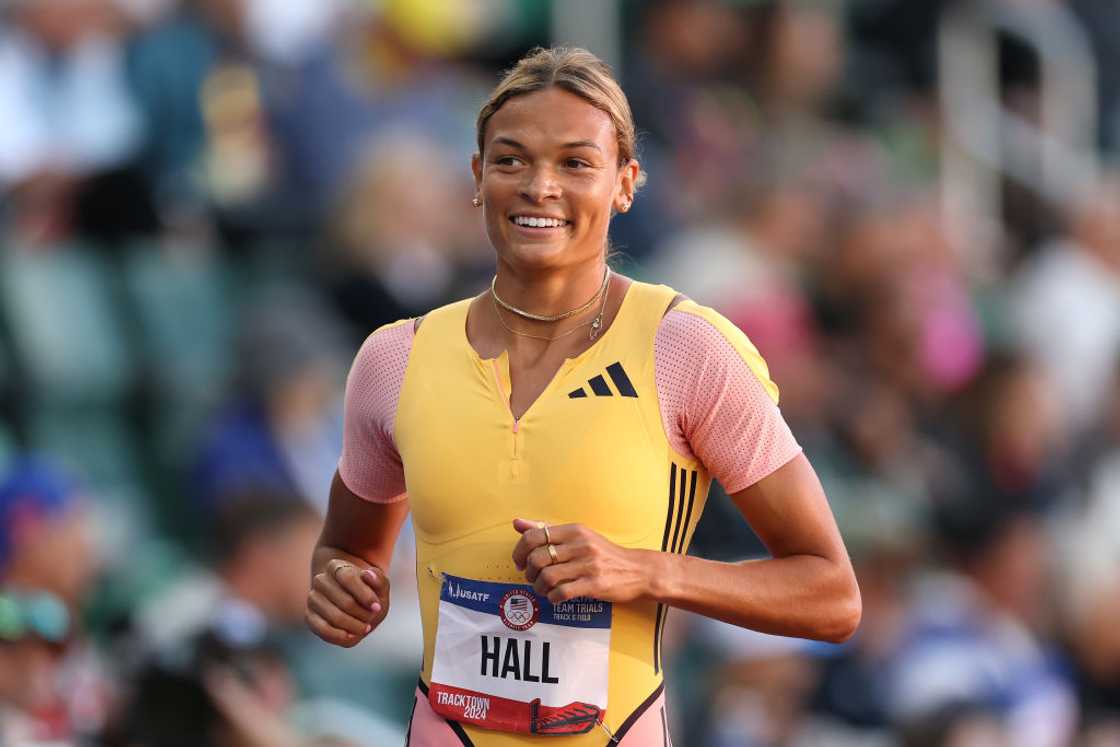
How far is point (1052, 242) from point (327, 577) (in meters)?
7.39

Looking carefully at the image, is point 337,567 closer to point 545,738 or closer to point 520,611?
point 520,611

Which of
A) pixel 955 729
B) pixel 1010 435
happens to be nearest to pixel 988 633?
pixel 955 729

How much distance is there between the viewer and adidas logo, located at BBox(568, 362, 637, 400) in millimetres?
3152

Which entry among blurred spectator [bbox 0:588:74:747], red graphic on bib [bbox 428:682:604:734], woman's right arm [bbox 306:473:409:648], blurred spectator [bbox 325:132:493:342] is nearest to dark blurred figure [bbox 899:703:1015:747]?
blurred spectator [bbox 325:132:493:342]

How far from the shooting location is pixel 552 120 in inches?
125

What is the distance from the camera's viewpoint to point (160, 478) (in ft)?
23.9

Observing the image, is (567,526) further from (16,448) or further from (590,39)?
(590,39)

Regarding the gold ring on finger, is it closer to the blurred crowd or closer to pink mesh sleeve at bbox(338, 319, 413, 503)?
pink mesh sleeve at bbox(338, 319, 413, 503)

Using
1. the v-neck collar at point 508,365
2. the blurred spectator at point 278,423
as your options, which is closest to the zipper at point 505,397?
the v-neck collar at point 508,365

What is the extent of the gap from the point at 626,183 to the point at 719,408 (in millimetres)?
480

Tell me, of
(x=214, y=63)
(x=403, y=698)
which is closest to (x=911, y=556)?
(x=403, y=698)

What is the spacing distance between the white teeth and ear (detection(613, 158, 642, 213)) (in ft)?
0.51

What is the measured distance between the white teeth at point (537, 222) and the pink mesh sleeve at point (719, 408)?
288mm

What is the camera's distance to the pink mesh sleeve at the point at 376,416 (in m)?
3.37
